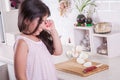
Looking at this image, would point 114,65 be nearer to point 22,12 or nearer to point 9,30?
point 22,12

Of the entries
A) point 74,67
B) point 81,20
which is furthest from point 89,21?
point 74,67

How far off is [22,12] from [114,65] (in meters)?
0.60

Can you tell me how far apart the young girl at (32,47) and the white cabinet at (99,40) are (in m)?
0.47

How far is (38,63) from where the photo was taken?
1153 mm

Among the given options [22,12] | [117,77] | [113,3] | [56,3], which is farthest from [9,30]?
[117,77]

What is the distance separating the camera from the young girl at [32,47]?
1.10m

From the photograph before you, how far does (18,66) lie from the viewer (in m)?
1.10

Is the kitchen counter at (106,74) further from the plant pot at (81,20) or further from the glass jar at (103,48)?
the plant pot at (81,20)

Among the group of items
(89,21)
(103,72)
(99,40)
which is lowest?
(103,72)

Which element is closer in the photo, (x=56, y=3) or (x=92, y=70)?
(x=92, y=70)

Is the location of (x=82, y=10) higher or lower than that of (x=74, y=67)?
higher

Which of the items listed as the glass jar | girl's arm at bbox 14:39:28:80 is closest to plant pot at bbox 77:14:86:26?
the glass jar

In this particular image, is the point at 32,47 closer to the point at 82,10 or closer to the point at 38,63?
the point at 38,63

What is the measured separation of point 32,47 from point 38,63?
0.08m
